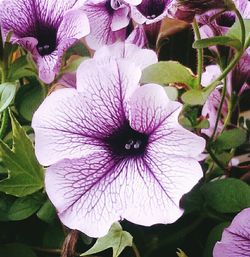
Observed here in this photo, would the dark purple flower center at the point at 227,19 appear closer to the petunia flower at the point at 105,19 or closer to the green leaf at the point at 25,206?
the petunia flower at the point at 105,19

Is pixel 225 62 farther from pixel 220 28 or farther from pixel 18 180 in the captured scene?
pixel 18 180

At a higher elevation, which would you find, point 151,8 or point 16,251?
point 151,8

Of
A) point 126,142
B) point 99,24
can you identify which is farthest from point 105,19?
point 126,142

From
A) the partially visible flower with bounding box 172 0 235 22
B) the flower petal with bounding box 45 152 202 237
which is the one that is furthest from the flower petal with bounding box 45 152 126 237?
the partially visible flower with bounding box 172 0 235 22

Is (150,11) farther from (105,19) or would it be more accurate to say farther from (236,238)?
(236,238)

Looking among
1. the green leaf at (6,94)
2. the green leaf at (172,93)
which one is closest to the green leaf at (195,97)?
the green leaf at (172,93)

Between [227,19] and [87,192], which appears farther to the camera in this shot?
[227,19]

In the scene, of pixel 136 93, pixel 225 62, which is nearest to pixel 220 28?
pixel 225 62
